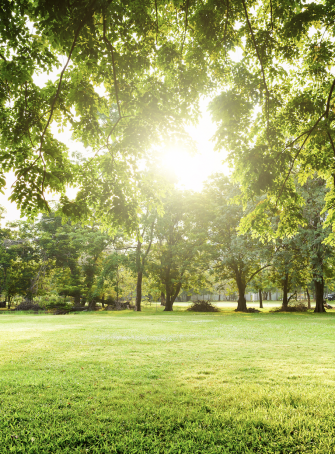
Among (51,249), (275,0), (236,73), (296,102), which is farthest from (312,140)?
(51,249)

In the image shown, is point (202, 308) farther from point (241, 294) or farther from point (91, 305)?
point (91, 305)

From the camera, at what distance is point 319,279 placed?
74.7 ft

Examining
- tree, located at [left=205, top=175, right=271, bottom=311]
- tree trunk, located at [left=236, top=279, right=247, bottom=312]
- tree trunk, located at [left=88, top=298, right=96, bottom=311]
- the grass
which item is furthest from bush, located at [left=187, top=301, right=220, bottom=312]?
the grass

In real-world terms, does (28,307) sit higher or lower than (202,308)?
higher

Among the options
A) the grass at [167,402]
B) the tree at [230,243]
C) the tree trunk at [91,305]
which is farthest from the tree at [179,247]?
the grass at [167,402]

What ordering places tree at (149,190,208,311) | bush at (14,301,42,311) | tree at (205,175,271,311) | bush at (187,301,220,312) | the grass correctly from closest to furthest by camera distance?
the grass → tree at (205,175,271,311) → tree at (149,190,208,311) → bush at (14,301,42,311) → bush at (187,301,220,312)

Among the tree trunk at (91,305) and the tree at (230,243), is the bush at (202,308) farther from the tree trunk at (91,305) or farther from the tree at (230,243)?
the tree trunk at (91,305)

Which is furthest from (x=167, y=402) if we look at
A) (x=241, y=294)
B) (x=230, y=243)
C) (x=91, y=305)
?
(x=91, y=305)

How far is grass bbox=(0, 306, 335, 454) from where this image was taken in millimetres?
3223

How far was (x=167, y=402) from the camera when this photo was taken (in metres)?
4.21

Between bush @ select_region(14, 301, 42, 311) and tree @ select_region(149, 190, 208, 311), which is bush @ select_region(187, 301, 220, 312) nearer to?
tree @ select_region(149, 190, 208, 311)

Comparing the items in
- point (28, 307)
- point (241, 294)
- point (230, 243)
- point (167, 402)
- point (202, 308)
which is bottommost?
point (202, 308)

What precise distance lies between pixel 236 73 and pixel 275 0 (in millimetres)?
1420

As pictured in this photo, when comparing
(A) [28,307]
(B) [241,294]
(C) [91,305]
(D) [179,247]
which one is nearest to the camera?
(B) [241,294]
